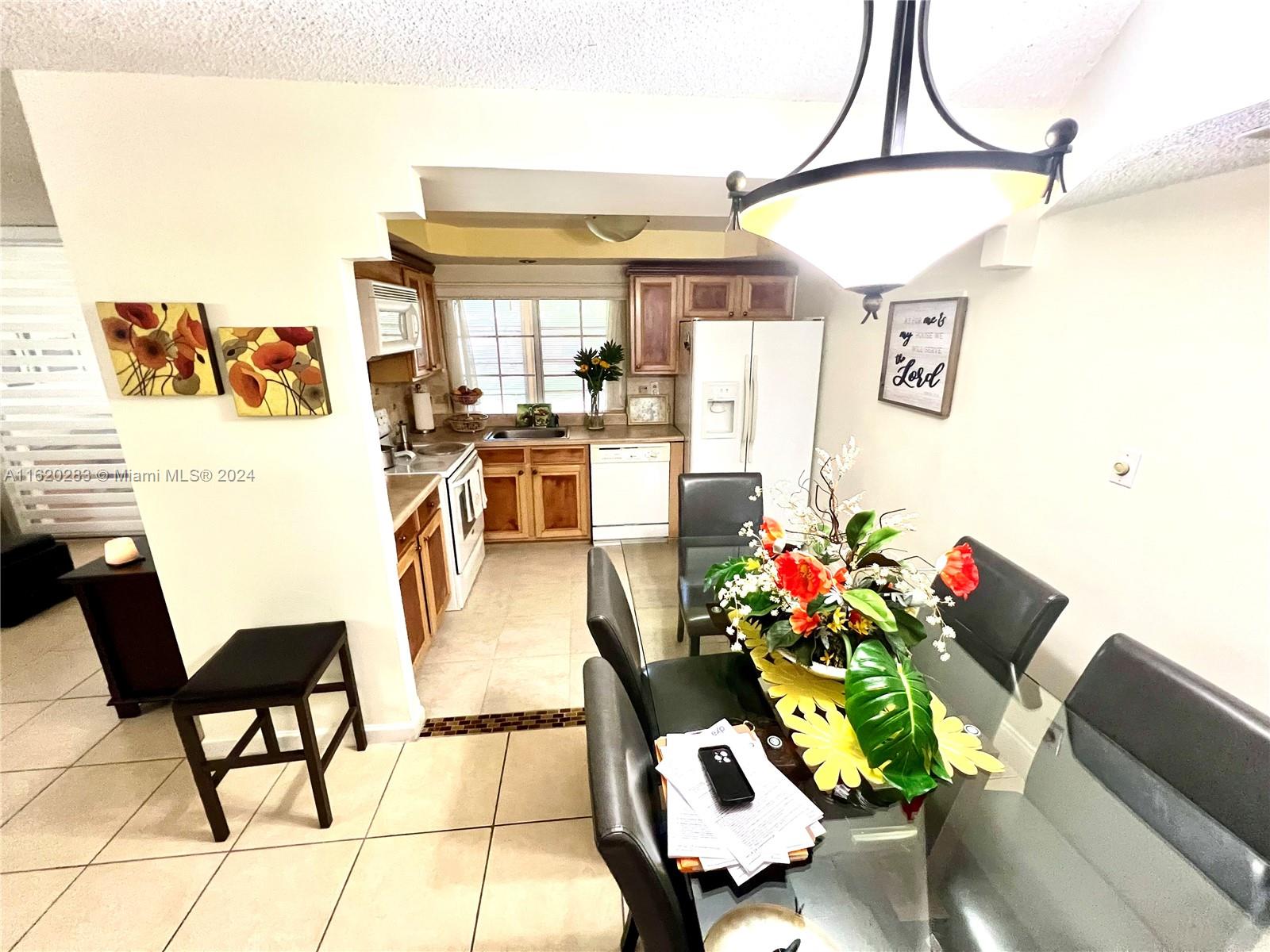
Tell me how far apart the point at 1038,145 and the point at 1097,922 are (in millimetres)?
2308

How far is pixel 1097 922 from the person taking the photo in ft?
2.82

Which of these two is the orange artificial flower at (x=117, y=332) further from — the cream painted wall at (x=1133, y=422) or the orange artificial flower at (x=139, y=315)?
the cream painted wall at (x=1133, y=422)

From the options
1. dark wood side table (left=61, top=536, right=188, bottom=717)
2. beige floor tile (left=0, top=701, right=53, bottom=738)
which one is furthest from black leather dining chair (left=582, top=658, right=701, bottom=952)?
beige floor tile (left=0, top=701, right=53, bottom=738)

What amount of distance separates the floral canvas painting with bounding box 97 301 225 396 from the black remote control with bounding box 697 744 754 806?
1.90 m

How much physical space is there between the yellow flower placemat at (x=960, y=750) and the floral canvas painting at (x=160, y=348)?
93.0 inches

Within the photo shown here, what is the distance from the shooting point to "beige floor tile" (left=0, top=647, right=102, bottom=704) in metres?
2.34

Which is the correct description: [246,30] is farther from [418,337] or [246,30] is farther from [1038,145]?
[1038,145]

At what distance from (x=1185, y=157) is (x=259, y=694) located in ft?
10.2

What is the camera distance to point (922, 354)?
7.91 ft

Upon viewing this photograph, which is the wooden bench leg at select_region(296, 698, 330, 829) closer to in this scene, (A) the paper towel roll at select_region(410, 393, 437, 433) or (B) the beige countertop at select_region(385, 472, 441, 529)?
(B) the beige countertop at select_region(385, 472, 441, 529)

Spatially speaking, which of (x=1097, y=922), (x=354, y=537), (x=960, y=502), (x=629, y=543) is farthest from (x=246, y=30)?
(x=629, y=543)

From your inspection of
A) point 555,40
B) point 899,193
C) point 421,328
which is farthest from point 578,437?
point 899,193

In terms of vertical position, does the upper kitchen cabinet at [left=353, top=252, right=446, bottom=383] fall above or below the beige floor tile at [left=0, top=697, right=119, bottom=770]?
above

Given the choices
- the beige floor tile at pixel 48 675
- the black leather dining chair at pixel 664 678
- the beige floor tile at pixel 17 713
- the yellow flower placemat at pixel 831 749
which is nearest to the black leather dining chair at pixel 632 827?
the black leather dining chair at pixel 664 678
